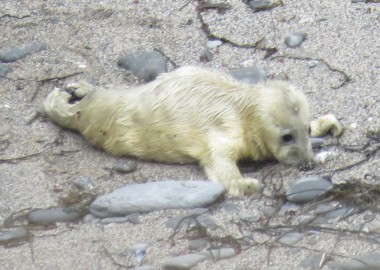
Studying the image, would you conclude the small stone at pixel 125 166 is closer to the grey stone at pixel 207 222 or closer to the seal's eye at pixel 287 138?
the grey stone at pixel 207 222

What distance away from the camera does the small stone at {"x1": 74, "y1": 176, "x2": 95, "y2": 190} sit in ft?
17.2

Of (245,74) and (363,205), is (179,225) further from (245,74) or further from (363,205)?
(245,74)

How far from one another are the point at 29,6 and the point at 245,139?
1958mm

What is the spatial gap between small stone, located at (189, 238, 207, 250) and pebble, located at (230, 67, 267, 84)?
122 cm

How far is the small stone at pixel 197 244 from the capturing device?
189 inches

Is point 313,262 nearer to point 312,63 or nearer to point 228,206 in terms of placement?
point 228,206

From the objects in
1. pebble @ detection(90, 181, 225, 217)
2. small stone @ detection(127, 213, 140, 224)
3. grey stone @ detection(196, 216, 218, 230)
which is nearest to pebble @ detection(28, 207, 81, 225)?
pebble @ detection(90, 181, 225, 217)

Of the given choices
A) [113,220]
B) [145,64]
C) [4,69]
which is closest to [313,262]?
[113,220]

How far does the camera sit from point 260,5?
259 inches

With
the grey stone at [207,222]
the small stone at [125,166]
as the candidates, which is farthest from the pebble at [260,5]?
the grey stone at [207,222]

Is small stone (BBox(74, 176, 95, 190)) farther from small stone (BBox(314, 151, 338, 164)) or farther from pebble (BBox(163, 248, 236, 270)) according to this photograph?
small stone (BBox(314, 151, 338, 164))

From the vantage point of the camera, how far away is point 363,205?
5.00 m

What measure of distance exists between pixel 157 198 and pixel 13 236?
1.98 feet

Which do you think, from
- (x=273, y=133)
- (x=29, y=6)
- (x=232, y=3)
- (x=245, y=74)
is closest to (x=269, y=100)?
(x=273, y=133)
